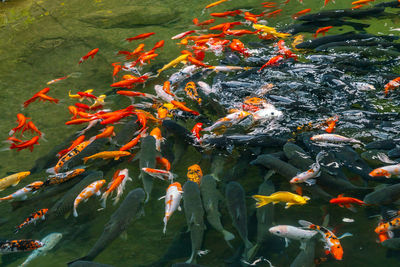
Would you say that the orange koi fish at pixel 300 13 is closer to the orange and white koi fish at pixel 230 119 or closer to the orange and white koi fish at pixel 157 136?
the orange and white koi fish at pixel 230 119

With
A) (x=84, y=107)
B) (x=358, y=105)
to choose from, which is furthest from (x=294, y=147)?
(x=84, y=107)

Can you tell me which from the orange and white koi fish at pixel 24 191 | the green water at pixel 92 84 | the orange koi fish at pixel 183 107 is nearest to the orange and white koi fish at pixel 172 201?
the green water at pixel 92 84

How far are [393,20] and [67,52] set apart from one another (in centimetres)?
552

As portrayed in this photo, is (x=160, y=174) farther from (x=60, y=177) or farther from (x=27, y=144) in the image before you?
(x=27, y=144)

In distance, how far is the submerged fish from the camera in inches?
107

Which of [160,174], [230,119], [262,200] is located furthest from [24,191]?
[262,200]

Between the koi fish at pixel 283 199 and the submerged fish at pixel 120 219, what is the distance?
1.00 m

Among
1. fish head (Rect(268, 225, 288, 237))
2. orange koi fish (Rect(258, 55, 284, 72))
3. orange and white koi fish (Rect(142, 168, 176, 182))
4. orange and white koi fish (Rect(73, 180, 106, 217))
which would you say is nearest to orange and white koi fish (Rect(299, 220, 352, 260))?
fish head (Rect(268, 225, 288, 237))

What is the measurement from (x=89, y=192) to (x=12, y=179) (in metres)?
0.99

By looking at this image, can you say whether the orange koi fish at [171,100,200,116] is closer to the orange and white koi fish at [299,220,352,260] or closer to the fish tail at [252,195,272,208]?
the fish tail at [252,195,272,208]

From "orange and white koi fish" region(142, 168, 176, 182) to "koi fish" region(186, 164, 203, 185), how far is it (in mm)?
160

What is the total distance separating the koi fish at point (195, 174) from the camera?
3.24m

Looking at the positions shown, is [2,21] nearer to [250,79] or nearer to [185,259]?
[250,79]

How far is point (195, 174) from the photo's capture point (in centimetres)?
328
